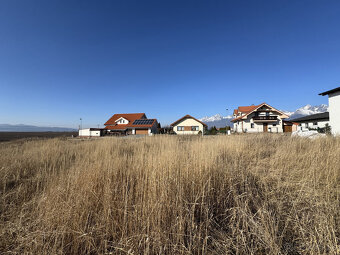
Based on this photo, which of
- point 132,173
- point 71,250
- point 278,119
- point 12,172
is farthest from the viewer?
point 278,119

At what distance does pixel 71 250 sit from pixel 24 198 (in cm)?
171

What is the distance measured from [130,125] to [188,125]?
1433 centimetres

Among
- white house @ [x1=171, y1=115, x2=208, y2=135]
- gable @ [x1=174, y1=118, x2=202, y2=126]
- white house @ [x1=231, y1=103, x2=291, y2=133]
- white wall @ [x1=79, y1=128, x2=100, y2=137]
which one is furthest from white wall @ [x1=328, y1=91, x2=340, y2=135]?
white wall @ [x1=79, y1=128, x2=100, y2=137]

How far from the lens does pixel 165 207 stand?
1577 mm

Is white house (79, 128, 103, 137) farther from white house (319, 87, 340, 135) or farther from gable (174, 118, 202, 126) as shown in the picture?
white house (319, 87, 340, 135)

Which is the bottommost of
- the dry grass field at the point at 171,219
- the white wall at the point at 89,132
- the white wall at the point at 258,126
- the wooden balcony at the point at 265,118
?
the dry grass field at the point at 171,219

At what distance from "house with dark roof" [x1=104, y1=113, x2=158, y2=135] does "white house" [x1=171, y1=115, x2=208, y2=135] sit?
5.87 metres

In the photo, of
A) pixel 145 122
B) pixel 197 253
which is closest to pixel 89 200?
pixel 197 253

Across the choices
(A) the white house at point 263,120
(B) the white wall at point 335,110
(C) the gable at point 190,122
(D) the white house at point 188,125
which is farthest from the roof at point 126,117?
(B) the white wall at point 335,110

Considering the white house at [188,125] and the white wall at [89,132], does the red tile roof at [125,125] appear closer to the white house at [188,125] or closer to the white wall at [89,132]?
the white wall at [89,132]

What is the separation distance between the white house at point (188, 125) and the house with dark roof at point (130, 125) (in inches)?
231

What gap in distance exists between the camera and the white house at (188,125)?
31850mm

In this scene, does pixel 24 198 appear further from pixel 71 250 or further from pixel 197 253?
pixel 197 253

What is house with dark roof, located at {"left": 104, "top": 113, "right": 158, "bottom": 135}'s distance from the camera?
30141 millimetres
